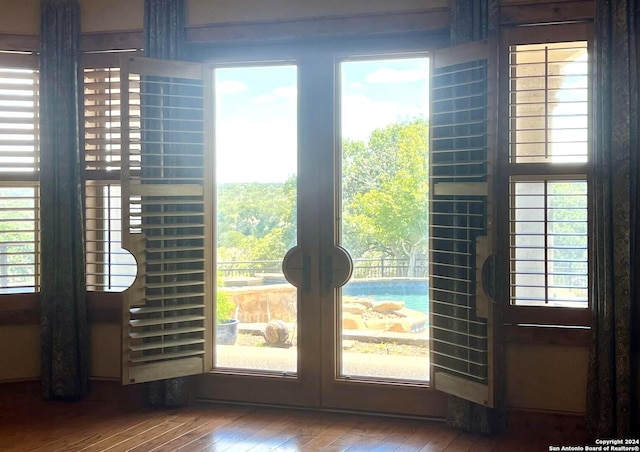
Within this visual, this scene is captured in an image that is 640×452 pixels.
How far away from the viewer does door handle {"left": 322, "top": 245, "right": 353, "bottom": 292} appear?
455cm

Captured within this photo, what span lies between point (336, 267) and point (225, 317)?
0.83 meters

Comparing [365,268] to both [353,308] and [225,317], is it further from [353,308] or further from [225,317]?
[225,317]

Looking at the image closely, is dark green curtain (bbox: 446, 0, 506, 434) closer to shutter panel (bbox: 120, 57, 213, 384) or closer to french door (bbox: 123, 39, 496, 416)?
french door (bbox: 123, 39, 496, 416)

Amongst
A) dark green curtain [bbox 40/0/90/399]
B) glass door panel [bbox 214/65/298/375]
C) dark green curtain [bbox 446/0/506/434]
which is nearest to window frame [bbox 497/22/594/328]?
dark green curtain [bbox 446/0/506/434]

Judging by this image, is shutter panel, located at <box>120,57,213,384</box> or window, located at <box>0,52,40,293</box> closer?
shutter panel, located at <box>120,57,213,384</box>

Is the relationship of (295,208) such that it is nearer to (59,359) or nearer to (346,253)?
(346,253)

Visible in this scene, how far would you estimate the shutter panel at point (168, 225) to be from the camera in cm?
447

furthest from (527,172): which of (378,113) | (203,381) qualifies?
(203,381)

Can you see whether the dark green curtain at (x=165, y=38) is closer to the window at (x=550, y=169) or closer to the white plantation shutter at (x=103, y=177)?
the white plantation shutter at (x=103, y=177)

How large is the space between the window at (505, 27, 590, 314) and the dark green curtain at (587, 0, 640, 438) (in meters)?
0.15

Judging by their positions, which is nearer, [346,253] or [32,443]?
[32,443]

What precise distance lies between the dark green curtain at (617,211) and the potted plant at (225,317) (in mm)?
2242

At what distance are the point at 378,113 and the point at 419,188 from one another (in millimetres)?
530

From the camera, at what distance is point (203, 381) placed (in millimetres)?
4824
